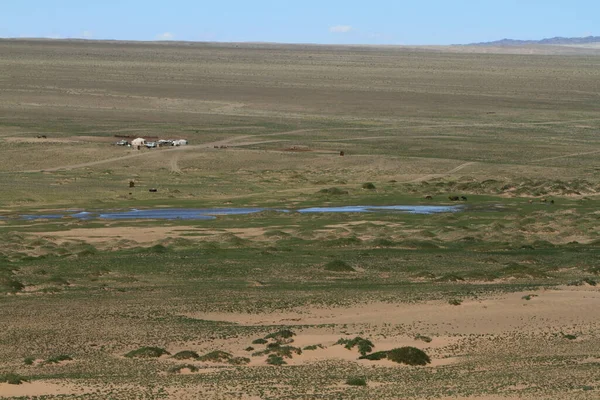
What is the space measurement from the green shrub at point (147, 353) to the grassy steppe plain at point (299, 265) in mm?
114

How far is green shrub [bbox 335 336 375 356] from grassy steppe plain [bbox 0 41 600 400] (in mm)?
328

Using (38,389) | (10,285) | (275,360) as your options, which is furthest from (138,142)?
(38,389)

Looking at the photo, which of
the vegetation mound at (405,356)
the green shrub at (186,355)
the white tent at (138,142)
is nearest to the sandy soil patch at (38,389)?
the green shrub at (186,355)

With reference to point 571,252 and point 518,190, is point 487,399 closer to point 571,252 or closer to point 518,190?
point 571,252

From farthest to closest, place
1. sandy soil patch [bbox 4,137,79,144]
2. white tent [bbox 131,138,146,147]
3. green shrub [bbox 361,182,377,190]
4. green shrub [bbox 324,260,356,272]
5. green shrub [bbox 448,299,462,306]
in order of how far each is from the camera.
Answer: sandy soil patch [bbox 4,137,79,144] < white tent [bbox 131,138,146,147] < green shrub [bbox 361,182,377,190] < green shrub [bbox 324,260,356,272] < green shrub [bbox 448,299,462,306]

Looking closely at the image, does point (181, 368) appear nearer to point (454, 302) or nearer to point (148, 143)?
point (454, 302)

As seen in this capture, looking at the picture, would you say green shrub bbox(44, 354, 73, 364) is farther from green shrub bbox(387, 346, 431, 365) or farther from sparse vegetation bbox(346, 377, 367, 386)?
green shrub bbox(387, 346, 431, 365)

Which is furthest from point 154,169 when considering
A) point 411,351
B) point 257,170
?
point 411,351

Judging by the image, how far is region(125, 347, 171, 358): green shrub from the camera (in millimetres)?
33938

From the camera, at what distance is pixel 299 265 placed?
5078 cm

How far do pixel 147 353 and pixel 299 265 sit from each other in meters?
17.5

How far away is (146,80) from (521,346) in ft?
517

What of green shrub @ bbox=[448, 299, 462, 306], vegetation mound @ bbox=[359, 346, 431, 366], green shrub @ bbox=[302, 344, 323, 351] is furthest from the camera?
green shrub @ bbox=[448, 299, 462, 306]

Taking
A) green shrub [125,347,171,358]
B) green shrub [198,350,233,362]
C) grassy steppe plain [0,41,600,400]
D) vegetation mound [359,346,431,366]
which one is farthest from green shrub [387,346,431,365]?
green shrub [125,347,171,358]
